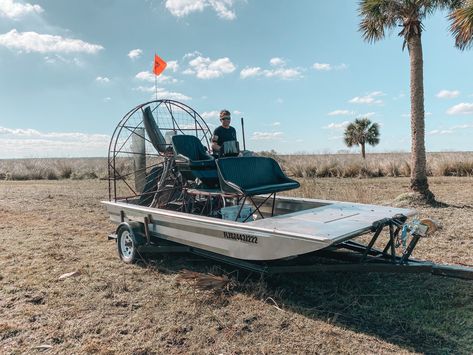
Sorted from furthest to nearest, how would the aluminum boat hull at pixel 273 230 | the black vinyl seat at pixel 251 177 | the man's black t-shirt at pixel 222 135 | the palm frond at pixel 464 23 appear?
the palm frond at pixel 464 23 < the man's black t-shirt at pixel 222 135 < the black vinyl seat at pixel 251 177 < the aluminum boat hull at pixel 273 230

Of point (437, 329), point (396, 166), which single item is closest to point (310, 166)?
point (396, 166)

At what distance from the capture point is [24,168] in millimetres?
24375

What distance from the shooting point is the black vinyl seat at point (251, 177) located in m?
4.48

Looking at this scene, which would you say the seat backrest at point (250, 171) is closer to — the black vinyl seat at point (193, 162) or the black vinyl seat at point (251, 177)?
the black vinyl seat at point (251, 177)

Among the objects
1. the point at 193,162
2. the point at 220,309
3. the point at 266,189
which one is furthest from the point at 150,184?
the point at 220,309

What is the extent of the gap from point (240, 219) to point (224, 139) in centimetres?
A: 156

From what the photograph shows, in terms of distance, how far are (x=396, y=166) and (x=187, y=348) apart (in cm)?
1746

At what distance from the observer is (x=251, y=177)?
4969 millimetres

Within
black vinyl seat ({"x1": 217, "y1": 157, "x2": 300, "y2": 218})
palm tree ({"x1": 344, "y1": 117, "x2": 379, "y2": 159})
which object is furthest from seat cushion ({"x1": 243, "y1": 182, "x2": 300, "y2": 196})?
palm tree ({"x1": 344, "y1": 117, "x2": 379, "y2": 159})

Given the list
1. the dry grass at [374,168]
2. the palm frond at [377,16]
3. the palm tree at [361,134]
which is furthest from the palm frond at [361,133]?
the palm frond at [377,16]

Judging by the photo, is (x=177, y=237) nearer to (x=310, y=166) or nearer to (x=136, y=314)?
(x=136, y=314)

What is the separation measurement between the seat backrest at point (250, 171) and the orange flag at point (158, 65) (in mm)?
2854

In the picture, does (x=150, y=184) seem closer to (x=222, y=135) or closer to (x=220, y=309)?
(x=222, y=135)

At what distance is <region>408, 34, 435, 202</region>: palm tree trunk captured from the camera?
9.21 metres
